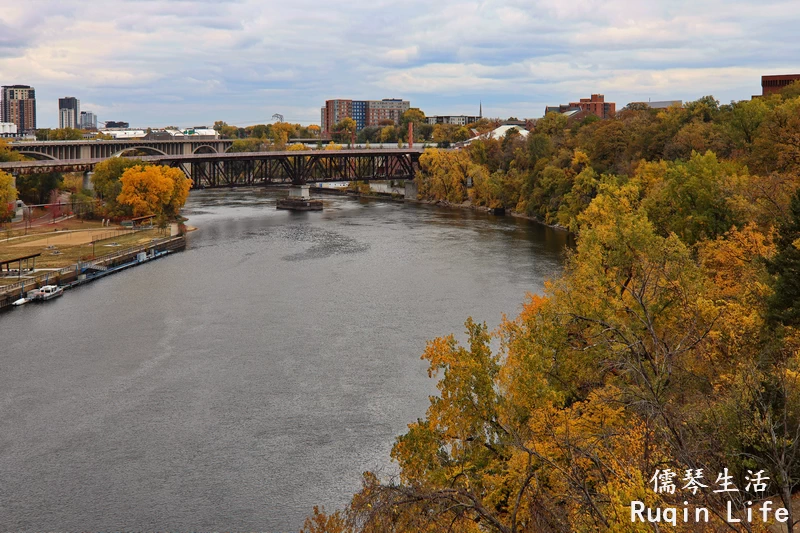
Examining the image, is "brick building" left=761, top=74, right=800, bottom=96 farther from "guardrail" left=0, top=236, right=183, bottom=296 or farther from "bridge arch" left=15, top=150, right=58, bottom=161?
"bridge arch" left=15, top=150, right=58, bottom=161

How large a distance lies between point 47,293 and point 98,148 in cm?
7583

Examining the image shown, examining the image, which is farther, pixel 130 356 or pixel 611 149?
pixel 611 149

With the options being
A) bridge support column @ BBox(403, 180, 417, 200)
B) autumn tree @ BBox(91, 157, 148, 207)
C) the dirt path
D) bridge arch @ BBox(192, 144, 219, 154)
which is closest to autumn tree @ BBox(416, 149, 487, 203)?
bridge support column @ BBox(403, 180, 417, 200)

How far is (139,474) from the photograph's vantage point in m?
20.7

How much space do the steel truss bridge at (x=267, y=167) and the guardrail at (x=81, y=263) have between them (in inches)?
834

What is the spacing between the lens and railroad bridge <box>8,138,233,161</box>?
100 metres

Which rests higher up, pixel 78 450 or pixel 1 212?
pixel 1 212

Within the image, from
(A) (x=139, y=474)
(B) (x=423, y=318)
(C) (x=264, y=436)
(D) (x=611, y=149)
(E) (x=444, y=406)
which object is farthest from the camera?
(D) (x=611, y=149)

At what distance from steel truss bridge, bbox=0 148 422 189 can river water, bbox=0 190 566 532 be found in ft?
89.2

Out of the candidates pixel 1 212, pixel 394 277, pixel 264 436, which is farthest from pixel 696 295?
pixel 1 212

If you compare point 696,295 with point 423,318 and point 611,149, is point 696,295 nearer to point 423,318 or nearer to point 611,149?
point 423,318

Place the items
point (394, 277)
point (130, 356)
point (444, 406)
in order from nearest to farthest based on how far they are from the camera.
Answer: point (444, 406)
point (130, 356)
point (394, 277)

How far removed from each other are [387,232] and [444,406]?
51.0 metres

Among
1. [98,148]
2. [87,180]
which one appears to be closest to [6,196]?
[87,180]
